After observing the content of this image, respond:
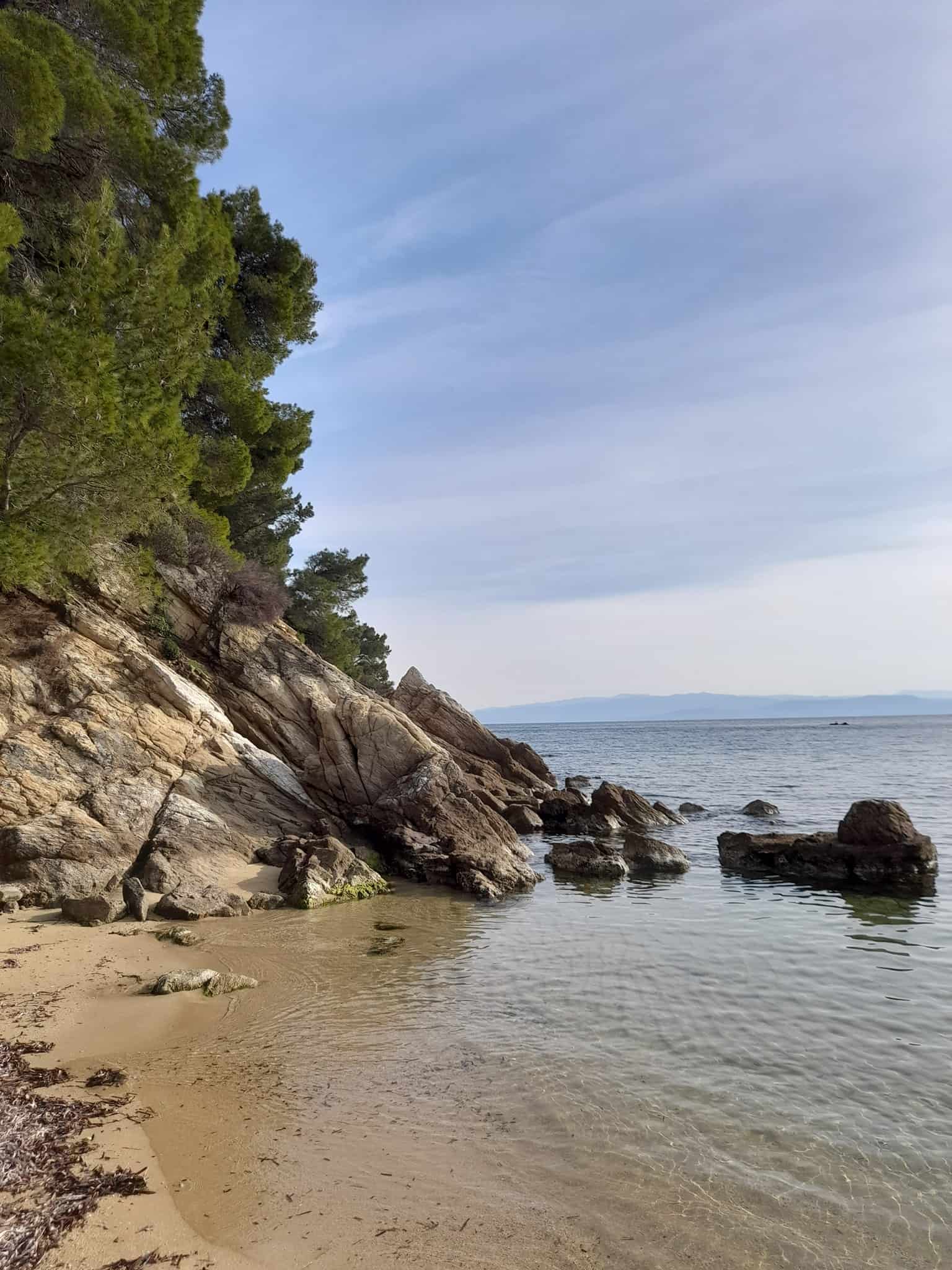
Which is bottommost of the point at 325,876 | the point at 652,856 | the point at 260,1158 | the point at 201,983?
the point at 652,856

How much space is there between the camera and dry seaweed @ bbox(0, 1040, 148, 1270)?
5.03m

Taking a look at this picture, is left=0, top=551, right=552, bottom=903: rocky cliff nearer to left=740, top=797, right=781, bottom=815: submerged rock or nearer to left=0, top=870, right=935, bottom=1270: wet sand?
left=0, top=870, right=935, bottom=1270: wet sand

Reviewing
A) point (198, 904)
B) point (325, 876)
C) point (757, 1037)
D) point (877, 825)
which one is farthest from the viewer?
point (877, 825)

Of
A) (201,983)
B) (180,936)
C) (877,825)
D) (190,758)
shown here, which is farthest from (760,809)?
(201,983)

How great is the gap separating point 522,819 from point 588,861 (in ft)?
32.9

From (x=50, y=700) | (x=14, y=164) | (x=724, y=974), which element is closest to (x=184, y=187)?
(x=14, y=164)

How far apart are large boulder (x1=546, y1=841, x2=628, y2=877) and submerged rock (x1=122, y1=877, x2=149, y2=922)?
12654mm

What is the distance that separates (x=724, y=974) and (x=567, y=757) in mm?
76713

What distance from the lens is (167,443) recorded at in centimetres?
1409

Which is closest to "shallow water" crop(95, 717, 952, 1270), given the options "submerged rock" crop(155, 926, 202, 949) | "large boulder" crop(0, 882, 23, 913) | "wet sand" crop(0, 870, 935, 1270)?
"wet sand" crop(0, 870, 935, 1270)

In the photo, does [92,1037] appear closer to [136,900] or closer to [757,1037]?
[136,900]

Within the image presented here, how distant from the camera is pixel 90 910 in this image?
13.9m

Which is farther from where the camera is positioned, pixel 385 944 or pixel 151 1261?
pixel 385 944

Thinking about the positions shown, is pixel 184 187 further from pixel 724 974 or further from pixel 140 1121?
pixel 724 974
